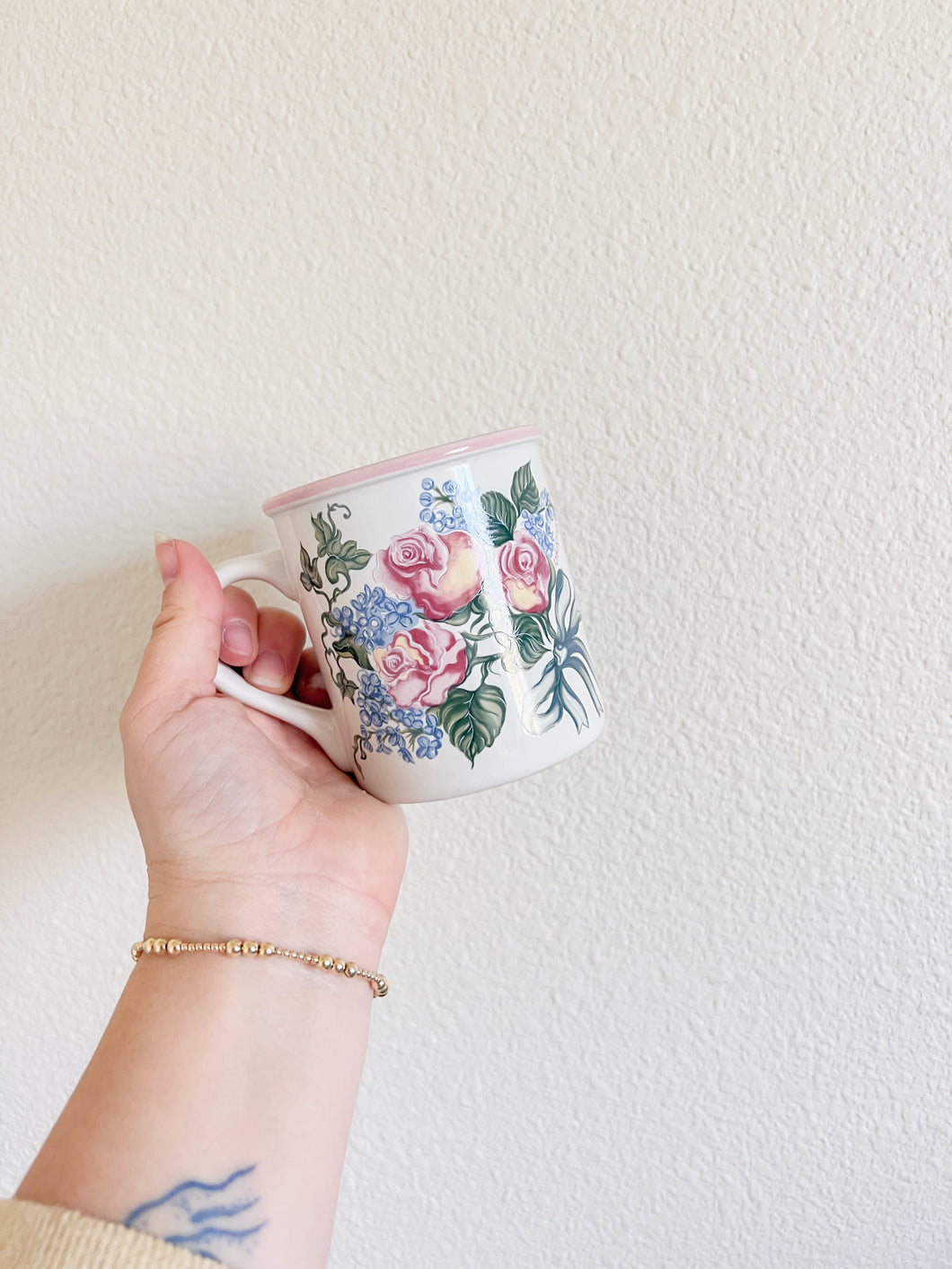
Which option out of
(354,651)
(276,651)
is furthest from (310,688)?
(354,651)

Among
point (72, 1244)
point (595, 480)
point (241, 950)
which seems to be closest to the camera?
point (72, 1244)

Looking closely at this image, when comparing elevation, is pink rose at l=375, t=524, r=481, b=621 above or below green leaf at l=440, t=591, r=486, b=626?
above

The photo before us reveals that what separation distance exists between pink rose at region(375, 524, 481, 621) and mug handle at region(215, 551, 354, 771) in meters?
0.10

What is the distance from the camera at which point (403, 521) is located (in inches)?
18.8

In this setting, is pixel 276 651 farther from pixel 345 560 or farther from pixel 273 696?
pixel 345 560

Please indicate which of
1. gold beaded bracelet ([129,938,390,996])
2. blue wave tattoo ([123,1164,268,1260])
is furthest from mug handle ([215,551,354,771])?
blue wave tattoo ([123,1164,268,1260])

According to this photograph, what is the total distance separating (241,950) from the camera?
0.52m

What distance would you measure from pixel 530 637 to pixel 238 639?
21 centimetres

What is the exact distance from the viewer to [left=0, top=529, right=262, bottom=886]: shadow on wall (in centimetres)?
67

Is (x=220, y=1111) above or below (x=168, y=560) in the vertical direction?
below

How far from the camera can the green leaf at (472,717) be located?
49cm

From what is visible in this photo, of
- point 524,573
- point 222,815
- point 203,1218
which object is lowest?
point 203,1218

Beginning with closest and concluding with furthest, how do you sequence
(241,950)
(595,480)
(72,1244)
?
(72,1244) < (241,950) < (595,480)

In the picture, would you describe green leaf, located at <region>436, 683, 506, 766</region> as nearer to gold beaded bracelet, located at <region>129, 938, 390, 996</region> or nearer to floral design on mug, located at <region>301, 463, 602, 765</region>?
floral design on mug, located at <region>301, 463, 602, 765</region>
